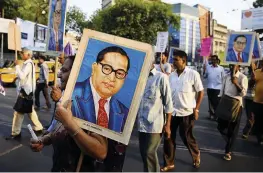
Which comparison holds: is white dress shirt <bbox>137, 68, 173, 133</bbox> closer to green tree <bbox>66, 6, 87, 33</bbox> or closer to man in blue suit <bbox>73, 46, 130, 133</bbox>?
man in blue suit <bbox>73, 46, 130, 133</bbox>

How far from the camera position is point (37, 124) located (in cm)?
718

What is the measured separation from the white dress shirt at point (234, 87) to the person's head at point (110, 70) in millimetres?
3932

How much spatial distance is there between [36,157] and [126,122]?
12.1 ft

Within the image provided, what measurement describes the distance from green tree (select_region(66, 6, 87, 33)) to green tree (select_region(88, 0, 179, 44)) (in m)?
5.96

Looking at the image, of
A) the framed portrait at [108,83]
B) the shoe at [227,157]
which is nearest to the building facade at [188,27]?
the shoe at [227,157]

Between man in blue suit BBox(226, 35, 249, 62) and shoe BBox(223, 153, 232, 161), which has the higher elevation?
man in blue suit BBox(226, 35, 249, 62)

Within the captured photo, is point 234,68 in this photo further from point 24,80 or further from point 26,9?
point 26,9

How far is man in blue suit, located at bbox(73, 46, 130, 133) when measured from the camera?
86.0 inches

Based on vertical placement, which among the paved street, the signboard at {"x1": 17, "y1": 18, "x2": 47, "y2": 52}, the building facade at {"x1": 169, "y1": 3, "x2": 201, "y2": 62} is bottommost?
the paved street

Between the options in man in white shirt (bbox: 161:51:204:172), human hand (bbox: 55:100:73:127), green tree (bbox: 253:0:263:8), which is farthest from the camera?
green tree (bbox: 253:0:263:8)

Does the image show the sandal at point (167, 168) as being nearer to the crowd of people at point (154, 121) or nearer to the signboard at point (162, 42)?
the crowd of people at point (154, 121)

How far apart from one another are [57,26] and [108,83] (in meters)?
4.38

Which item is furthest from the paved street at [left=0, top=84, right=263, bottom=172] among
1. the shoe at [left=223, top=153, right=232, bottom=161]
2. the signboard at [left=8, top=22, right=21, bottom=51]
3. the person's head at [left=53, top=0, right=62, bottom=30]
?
the person's head at [left=53, top=0, right=62, bottom=30]

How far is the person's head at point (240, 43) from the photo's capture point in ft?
20.8
